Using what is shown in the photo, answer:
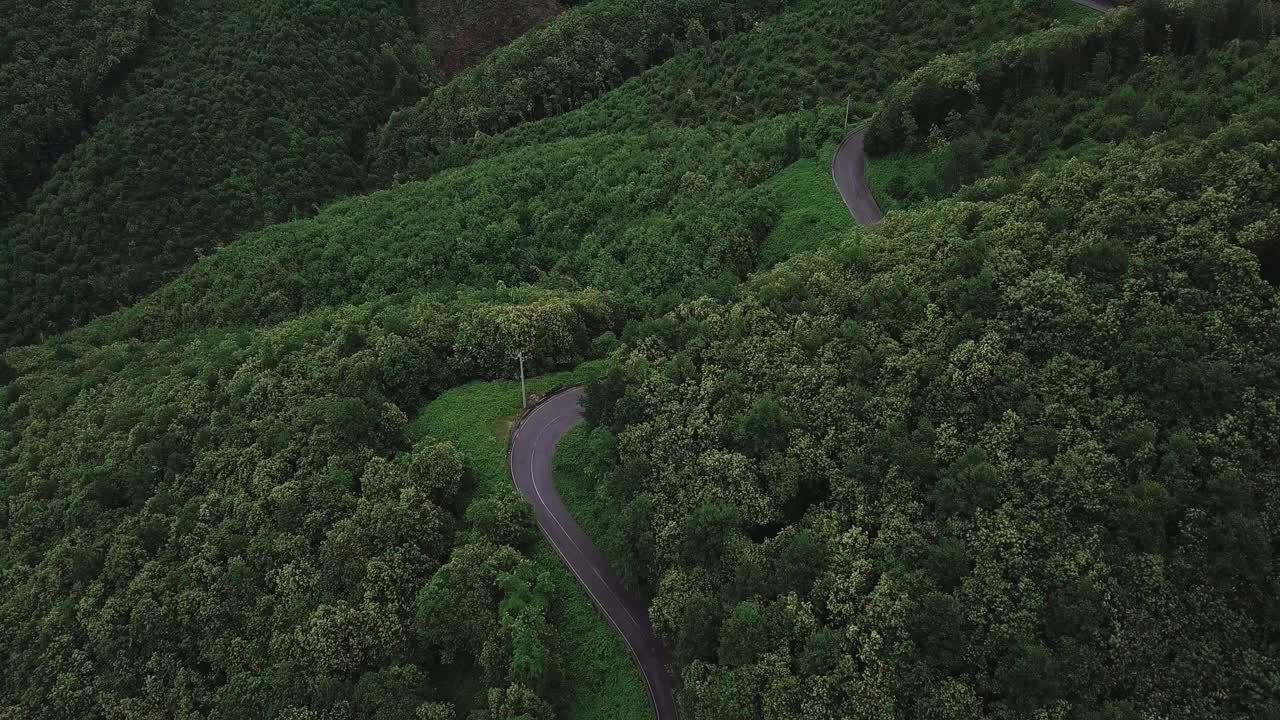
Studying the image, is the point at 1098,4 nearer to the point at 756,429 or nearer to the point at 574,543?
the point at 756,429

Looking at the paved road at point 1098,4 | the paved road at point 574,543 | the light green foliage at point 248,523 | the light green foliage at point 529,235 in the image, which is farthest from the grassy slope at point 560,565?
the paved road at point 1098,4

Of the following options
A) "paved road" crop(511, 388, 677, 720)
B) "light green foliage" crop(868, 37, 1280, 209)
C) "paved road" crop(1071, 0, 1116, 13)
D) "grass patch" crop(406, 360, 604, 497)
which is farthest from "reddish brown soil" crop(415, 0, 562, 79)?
"paved road" crop(511, 388, 677, 720)

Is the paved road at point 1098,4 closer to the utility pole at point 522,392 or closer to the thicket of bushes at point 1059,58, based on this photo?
the thicket of bushes at point 1059,58

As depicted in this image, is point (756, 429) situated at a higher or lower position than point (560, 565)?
higher

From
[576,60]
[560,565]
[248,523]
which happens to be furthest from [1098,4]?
[248,523]

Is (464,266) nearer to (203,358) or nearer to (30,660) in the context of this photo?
(203,358)

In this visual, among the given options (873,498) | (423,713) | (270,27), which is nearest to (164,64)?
(270,27)

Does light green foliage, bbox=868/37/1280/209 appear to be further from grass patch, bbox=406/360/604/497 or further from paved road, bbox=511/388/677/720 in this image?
paved road, bbox=511/388/677/720
